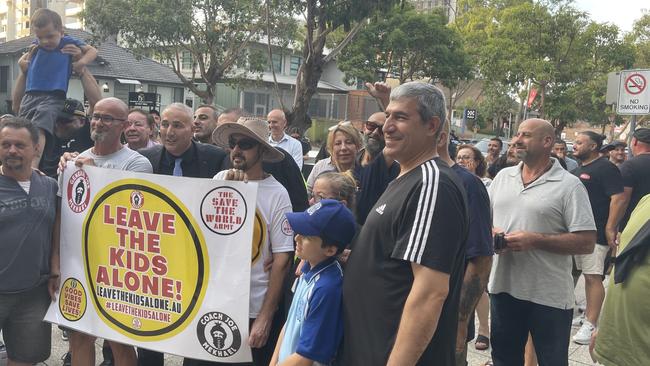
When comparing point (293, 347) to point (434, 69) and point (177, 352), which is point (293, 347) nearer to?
point (177, 352)

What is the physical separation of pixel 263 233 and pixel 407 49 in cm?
2760

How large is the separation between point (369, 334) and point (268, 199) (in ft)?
3.75

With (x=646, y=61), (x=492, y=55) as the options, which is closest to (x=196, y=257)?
(x=492, y=55)

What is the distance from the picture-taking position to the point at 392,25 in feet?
93.5

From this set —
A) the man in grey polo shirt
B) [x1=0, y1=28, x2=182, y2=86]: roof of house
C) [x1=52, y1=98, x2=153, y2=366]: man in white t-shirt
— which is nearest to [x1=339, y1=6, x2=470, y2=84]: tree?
[x1=0, y1=28, x2=182, y2=86]: roof of house

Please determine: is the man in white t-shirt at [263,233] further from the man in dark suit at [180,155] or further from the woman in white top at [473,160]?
the woman in white top at [473,160]

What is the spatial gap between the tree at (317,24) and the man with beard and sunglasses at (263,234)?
1128cm

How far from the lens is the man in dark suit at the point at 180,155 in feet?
12.3

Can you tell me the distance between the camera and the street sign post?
901 centimetres

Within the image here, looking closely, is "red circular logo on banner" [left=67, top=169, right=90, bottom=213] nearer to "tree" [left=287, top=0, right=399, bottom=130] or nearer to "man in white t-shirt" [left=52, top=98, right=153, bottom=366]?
"man in white t-shirt" [left=52, top=98, right=153, bottom=366]

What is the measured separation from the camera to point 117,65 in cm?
3400

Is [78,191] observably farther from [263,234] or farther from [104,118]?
[263,234]

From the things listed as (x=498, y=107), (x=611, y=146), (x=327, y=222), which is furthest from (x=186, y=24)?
(x=498, y=107)

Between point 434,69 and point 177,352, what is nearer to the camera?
point 177,352
